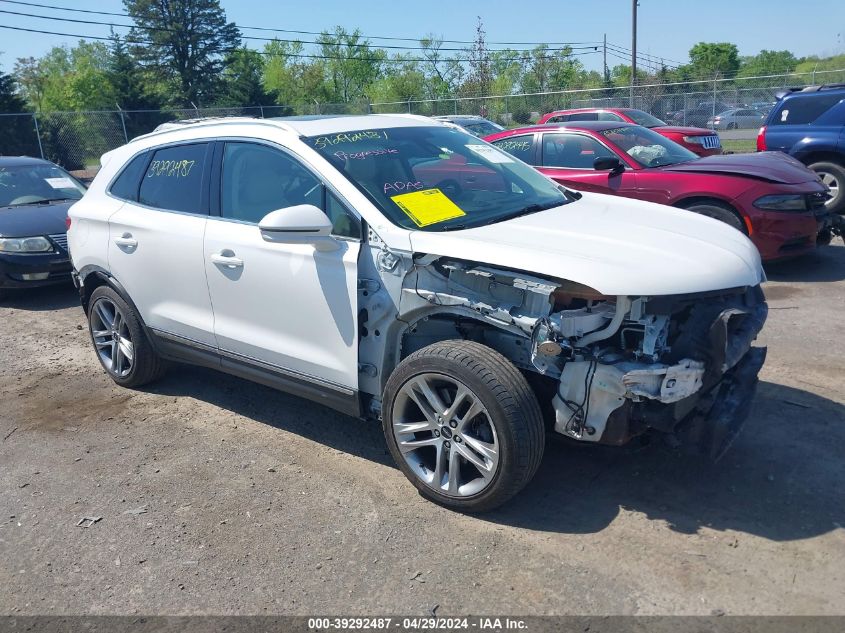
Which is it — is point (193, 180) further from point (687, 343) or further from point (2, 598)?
point (687, 343)

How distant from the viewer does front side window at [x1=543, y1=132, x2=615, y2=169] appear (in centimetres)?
852

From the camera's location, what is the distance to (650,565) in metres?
3.13

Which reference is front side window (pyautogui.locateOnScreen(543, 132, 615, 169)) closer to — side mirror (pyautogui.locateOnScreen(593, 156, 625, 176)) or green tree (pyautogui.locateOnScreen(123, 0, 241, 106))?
side mirror (pyautogui.locateOnScreen(593, 156, 625, 176))

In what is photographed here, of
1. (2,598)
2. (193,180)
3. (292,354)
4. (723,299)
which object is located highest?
(193,180)

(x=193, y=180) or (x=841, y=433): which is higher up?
(x=193, y=180)

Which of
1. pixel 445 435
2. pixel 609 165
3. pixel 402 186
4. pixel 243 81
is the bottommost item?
pixel 445 435

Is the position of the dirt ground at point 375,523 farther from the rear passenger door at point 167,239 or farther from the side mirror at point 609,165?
the side mirror at point 609,165

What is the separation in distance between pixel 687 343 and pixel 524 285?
31.3 inches

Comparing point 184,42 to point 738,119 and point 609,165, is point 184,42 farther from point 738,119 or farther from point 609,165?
point 609,165

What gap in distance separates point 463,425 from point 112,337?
10.7 feet

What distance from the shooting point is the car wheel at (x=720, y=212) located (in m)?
7.44

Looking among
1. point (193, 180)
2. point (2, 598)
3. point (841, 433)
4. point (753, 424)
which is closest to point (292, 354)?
point (193, 180)

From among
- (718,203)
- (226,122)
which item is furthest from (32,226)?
(718,203)

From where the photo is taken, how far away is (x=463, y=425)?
3479mm
